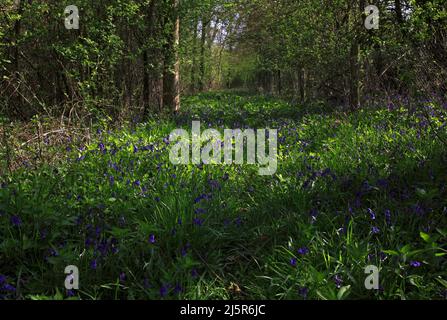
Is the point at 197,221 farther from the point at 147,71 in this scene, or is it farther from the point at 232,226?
the point at 147,71

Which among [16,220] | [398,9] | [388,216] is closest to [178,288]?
[16,220]

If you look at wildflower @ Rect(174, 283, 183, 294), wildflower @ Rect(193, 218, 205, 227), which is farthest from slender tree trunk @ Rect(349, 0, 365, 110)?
wildflower @ Rect(174, 283, 183, 294)

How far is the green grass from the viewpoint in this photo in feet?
7.95

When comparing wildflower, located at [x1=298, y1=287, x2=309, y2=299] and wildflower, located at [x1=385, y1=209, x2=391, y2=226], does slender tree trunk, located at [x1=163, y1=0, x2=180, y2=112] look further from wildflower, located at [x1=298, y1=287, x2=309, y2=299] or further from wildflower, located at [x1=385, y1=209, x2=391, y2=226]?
wildflower, located at [x1=298, y1=287, x2=309, y2=299]

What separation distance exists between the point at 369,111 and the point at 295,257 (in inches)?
217

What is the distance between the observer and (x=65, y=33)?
7.96m

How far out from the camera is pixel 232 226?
10.5ft

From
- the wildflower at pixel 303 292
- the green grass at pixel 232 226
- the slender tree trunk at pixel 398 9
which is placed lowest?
the wildflower at pixel 303 292

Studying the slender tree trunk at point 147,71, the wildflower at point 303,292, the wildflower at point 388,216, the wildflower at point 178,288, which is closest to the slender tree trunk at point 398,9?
the slender tree trunk at point 147,71

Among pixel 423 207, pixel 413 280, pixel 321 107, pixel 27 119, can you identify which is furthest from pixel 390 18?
pixel 27 119

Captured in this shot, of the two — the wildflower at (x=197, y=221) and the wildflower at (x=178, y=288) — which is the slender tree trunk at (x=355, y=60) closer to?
the wildflower at (x=197, y=221)

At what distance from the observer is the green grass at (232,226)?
2424 millimetres

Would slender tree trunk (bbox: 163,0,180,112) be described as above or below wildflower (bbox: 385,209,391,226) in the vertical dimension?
above
